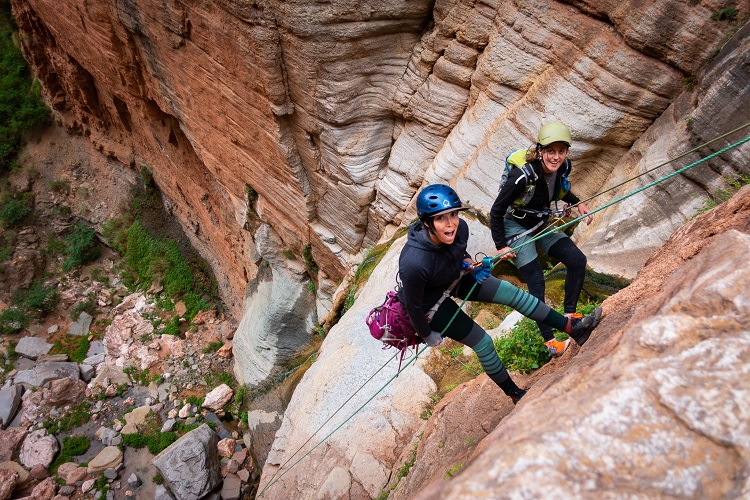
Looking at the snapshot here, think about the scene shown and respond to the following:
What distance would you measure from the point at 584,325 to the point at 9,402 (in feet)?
53.8

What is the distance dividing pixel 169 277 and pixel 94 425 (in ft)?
17.7

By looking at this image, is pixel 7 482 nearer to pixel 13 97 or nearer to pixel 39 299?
pixel 39 299

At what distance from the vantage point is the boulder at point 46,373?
14.1 m

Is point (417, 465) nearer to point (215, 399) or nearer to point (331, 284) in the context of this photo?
point (331, 284)

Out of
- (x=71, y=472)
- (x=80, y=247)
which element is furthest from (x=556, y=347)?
(x=80, y=247)

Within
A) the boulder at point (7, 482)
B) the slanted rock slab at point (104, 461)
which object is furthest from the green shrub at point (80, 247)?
the slanted rock slab at point (104, 461)

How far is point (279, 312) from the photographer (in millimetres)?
12148

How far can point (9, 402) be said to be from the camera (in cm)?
1353

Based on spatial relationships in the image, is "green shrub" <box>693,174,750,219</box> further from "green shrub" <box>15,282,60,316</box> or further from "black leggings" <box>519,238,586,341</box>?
"green shrub" <box>15,282,60,316</box>

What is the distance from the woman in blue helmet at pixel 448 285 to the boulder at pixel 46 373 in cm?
1502

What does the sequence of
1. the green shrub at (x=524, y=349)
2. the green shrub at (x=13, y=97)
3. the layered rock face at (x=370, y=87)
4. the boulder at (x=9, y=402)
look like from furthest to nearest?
1. the green shrub at (x=13, y=97)
2. the boulder at (x=9, y=402)
3. the layered rock face at (x=370, y=87)
4. the green shrub at (x=524, y=349)

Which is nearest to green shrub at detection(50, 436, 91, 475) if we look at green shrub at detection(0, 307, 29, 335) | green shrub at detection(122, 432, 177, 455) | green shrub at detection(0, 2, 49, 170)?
green shrub at detection(122, 432, 177, 455)

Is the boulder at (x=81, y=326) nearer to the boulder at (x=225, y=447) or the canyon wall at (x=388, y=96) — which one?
the canyon wall at (x=388, y=96)

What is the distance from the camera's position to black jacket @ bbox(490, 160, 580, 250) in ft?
12.1
